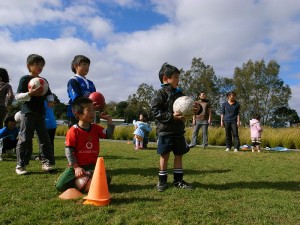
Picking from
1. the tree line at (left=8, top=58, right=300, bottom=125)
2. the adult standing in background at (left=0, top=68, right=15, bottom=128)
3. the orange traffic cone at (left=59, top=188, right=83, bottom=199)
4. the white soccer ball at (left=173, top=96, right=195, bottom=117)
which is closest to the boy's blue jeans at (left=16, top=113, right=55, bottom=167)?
the orange traffic cone at (left=59, top=188, right=83, bottom=199)

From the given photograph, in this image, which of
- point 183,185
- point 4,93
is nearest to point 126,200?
point 183,185

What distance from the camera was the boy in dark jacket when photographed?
5020 mm

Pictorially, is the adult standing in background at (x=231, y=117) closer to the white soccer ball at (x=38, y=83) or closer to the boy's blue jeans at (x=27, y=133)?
the boy's blue jeans at (x=27, y=133)

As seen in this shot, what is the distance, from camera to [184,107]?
4758 mm

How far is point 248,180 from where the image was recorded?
564 cm

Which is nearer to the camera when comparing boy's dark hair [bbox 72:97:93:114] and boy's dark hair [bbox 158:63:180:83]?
boy's dark hair [bbox 72:97:93:114]

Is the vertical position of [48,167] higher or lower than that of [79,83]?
lower

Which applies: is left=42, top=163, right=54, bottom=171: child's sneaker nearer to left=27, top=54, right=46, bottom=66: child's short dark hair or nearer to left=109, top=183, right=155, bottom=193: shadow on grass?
left=109, top=183, right=155, bottom=193: shadow on grass

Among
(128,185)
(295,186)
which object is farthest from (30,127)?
(295,186)

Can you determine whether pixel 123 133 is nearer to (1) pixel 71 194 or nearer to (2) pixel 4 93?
(2) pixel 4 93

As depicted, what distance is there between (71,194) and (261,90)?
1657 inches

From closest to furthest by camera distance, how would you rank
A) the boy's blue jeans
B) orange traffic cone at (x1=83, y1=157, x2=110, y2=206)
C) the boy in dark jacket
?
1. orange traffic cone at (x1=83, y1=157, x2=110, y2=206)
2. the boy in dark jacket
3. the boy's blue jeans

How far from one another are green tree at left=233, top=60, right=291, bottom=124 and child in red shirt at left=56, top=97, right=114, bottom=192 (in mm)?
40040

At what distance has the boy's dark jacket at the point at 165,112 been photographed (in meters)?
5.03
